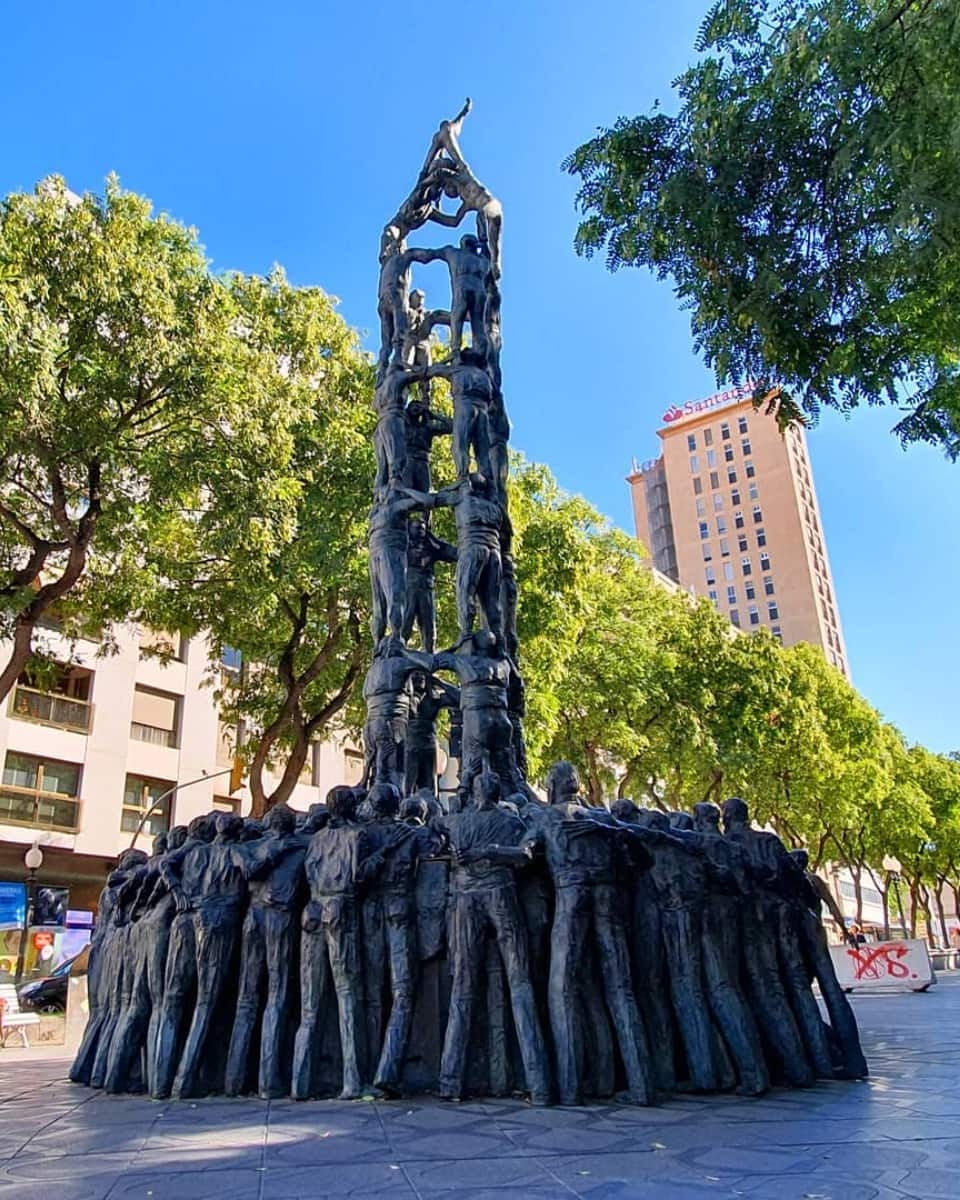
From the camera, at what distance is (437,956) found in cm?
782

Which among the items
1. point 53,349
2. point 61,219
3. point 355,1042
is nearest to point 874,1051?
point 355,1042

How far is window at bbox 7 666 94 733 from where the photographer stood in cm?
2861

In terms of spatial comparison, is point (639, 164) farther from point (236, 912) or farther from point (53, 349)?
point (53, 349)

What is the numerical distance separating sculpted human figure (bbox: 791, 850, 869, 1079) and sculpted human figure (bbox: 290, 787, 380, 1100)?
3.79m

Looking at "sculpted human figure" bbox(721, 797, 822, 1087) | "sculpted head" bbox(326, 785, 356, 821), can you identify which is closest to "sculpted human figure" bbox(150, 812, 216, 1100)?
"sculpted head" bbox(326, 785, 356, 821)

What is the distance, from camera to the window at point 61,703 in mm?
28609

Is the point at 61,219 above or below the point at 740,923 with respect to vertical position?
above

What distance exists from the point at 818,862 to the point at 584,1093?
115ft

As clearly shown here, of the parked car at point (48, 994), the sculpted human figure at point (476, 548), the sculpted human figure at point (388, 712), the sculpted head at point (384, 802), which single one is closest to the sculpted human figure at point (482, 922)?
the sculpted head at point (384, 802)

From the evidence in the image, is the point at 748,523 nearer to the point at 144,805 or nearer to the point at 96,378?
the point at 144,805

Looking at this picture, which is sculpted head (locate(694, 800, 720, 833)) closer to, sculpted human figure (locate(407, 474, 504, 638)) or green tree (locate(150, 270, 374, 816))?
sculpted human figure (locate(407, 474, 504, 638))

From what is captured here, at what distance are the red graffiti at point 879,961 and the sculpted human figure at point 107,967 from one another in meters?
19.0

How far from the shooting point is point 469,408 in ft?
39.8

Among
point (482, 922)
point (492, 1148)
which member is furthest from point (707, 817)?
point (492, 1148)
